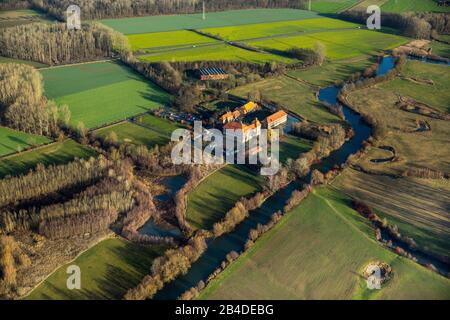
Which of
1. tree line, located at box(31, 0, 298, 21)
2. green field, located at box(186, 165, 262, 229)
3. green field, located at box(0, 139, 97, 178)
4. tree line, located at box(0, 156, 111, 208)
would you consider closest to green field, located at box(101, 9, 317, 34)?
tree line, located at box(31, 0, 298, 21)

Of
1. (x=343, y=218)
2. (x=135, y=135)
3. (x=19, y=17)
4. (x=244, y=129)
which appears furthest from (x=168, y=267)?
(x=19, y=17)

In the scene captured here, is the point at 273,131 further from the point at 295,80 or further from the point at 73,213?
the point at 73,213

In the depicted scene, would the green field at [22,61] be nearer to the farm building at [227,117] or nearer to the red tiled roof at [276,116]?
the farm building at [227,117]

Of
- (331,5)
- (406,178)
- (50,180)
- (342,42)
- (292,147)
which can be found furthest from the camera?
(331,5)

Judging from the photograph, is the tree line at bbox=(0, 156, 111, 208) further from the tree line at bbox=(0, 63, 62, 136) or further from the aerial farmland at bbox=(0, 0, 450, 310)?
the tree line at bbox=(0, 63, 62, 136)

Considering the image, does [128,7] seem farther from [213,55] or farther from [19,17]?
[213,55]

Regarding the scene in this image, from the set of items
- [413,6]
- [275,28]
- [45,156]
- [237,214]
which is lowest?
[237,214]
